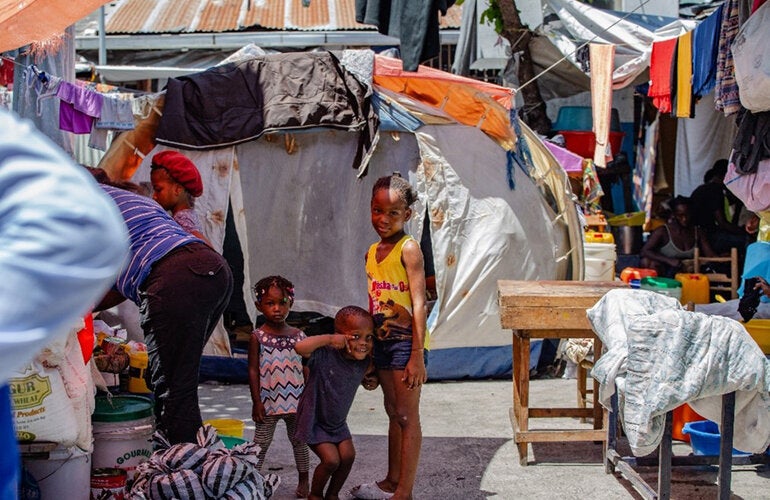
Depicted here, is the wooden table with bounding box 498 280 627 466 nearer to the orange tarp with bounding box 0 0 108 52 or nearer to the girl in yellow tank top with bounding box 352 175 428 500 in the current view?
the girl in yellow tank top with bounding box 352 175 428 500

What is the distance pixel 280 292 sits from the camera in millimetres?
5547

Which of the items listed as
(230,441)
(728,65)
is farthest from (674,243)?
(230,441)

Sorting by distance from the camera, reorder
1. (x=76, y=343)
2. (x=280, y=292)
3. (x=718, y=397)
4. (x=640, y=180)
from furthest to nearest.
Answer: (x=640, y=180), (x=280, y=292), (x=718, y=397), (x=76, y=343)

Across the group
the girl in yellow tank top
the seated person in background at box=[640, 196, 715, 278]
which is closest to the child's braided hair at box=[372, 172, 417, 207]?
the girl in yellow tank top

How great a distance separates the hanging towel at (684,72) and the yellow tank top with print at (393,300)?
485 cm

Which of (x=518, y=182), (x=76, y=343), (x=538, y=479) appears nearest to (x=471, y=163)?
(x=518, y=182)

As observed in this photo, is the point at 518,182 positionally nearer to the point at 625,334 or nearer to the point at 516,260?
the point at 516,260

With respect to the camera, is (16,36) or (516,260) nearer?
(16,36)

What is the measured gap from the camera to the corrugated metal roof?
1617 centimetres

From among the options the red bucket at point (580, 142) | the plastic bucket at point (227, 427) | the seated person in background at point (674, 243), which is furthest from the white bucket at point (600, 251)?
the plastic bucket at point (227, 427)

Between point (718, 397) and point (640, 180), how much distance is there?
1078 cm

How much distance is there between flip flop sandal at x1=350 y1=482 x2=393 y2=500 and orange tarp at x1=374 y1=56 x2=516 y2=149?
4209 mm

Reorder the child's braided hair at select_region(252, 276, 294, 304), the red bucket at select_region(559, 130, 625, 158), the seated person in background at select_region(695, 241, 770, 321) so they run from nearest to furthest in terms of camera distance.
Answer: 1. the child's braided hair at select_region(252, 276, 294, 304)
2. the seated person in background at select_region(695, 241, 770, 321)
3. the red bucket at select_region(559, 130, 625, 158)

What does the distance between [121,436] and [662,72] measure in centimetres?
659
